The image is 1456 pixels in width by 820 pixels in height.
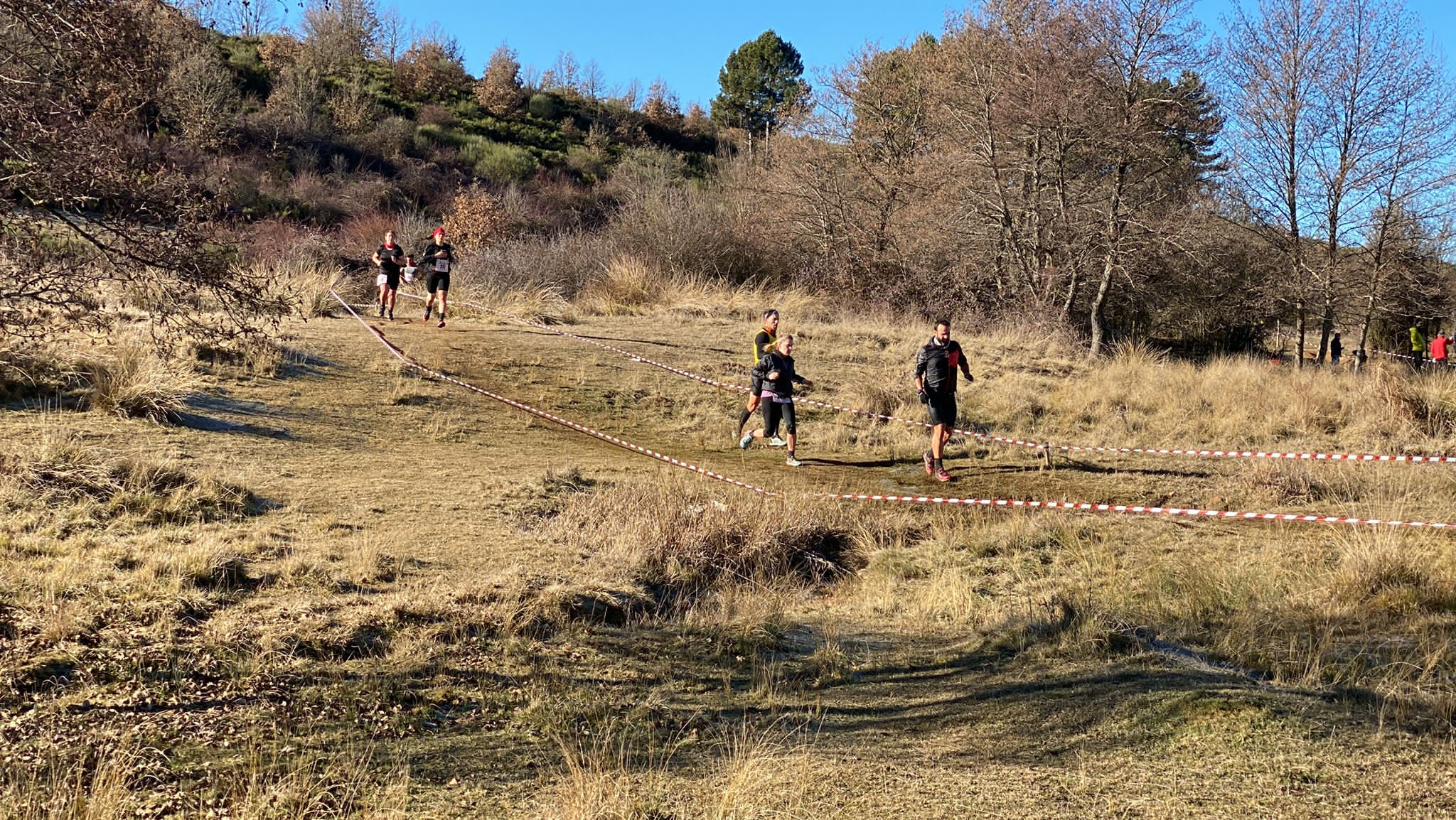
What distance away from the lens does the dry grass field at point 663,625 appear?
4016mm

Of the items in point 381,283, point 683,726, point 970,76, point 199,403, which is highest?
point 970,76

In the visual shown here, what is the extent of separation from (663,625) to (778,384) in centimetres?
561

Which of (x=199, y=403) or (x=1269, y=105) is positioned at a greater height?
(x=1269, y=105)

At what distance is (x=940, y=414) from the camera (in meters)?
11.5

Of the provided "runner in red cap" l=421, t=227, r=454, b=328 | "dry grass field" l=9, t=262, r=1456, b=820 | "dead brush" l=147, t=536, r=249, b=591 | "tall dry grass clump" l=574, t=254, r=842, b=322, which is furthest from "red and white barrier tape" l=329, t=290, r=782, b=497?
"tall dry grass clump" l=574, t=254, r=842, b=322

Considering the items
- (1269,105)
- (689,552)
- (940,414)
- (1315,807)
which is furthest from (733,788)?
(1269,105)

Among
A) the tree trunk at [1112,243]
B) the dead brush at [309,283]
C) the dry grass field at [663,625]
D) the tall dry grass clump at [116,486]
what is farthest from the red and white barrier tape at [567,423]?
the tree trunk at [1112,243]

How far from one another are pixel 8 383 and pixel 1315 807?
11.0m

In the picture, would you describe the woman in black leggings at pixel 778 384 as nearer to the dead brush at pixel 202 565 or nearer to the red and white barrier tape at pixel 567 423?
the red and white barrier tape at pixel 567 423

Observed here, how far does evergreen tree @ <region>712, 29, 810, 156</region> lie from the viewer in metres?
55.7

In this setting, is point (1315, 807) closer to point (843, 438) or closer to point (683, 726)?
point (683, 726)

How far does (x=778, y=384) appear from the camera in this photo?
38.5 feet

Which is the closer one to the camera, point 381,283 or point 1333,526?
point 1333,526

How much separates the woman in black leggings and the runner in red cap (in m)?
6.93
